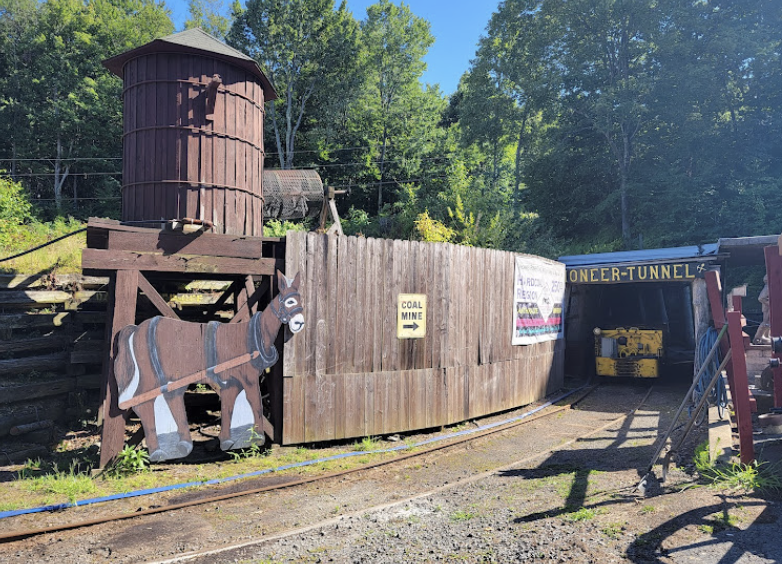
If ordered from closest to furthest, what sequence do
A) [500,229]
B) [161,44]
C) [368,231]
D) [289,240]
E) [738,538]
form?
[738,538]
[289,240]
[161,44]
[500,229]
[368,231]

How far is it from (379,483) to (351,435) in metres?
1.87

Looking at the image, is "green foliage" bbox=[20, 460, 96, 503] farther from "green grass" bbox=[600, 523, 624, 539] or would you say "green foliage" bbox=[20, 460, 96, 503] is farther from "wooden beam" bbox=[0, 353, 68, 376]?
"green grass" bbox=[600, 523, 624, 539]

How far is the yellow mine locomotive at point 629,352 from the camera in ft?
48.6

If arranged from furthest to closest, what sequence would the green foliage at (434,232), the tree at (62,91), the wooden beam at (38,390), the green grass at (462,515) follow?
the tree at (62,91) < the green foliage at (434,232) < the wooden beam at (38,390) < the green grass at (462,515)

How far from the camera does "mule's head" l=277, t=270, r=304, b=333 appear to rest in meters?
7.90

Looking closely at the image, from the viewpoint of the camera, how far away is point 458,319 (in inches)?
396

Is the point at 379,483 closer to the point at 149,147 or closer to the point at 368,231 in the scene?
the point at 149,147

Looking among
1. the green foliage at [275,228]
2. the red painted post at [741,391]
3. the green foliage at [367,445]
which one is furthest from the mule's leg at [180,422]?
the green foliage at [275,228]

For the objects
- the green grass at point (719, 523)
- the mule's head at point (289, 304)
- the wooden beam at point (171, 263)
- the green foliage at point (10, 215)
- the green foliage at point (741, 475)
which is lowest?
the green grass at point (719, 523)

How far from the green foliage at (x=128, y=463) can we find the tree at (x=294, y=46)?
82.3 ft

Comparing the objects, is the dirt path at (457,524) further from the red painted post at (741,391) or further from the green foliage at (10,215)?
the green foliage at (10,215)

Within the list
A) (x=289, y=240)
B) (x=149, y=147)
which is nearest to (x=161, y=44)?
(x=149, y=147)

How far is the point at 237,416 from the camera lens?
754 centimetres

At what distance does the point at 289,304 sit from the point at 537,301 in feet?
22.8
